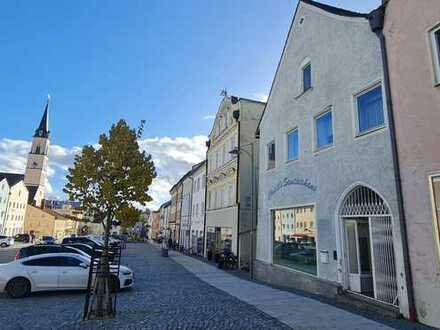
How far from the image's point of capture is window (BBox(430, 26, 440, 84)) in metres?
6.92

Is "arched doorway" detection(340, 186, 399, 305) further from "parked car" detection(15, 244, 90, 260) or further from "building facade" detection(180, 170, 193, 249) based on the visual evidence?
"building facade" detection(180, 170, 193, 249)

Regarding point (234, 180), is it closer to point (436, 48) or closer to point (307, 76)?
point (307, 76)

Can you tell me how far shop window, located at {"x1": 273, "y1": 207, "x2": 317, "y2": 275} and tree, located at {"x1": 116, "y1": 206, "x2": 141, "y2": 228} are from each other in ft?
21.1

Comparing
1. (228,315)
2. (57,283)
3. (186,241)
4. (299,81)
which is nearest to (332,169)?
(299,81)

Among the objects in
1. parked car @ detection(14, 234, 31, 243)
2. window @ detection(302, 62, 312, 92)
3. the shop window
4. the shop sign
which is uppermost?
window @ detection(302, 62, 312, 92)

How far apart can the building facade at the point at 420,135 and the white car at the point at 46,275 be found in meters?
9.05

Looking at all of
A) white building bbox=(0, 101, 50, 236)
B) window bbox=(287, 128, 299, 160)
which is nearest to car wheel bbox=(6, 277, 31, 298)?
window bbox=(287, 128, 299, 160)

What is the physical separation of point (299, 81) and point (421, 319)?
9.74 meters

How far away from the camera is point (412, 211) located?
7.14m

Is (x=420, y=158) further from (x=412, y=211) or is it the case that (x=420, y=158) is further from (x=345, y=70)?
(x=345, y=70)

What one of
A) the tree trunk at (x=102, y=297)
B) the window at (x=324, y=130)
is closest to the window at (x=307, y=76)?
the window at (x=324, y=130)

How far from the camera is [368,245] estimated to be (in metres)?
9.10

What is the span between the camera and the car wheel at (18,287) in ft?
34.2

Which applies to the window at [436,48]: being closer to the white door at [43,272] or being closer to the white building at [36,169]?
the white door at [43,272]
